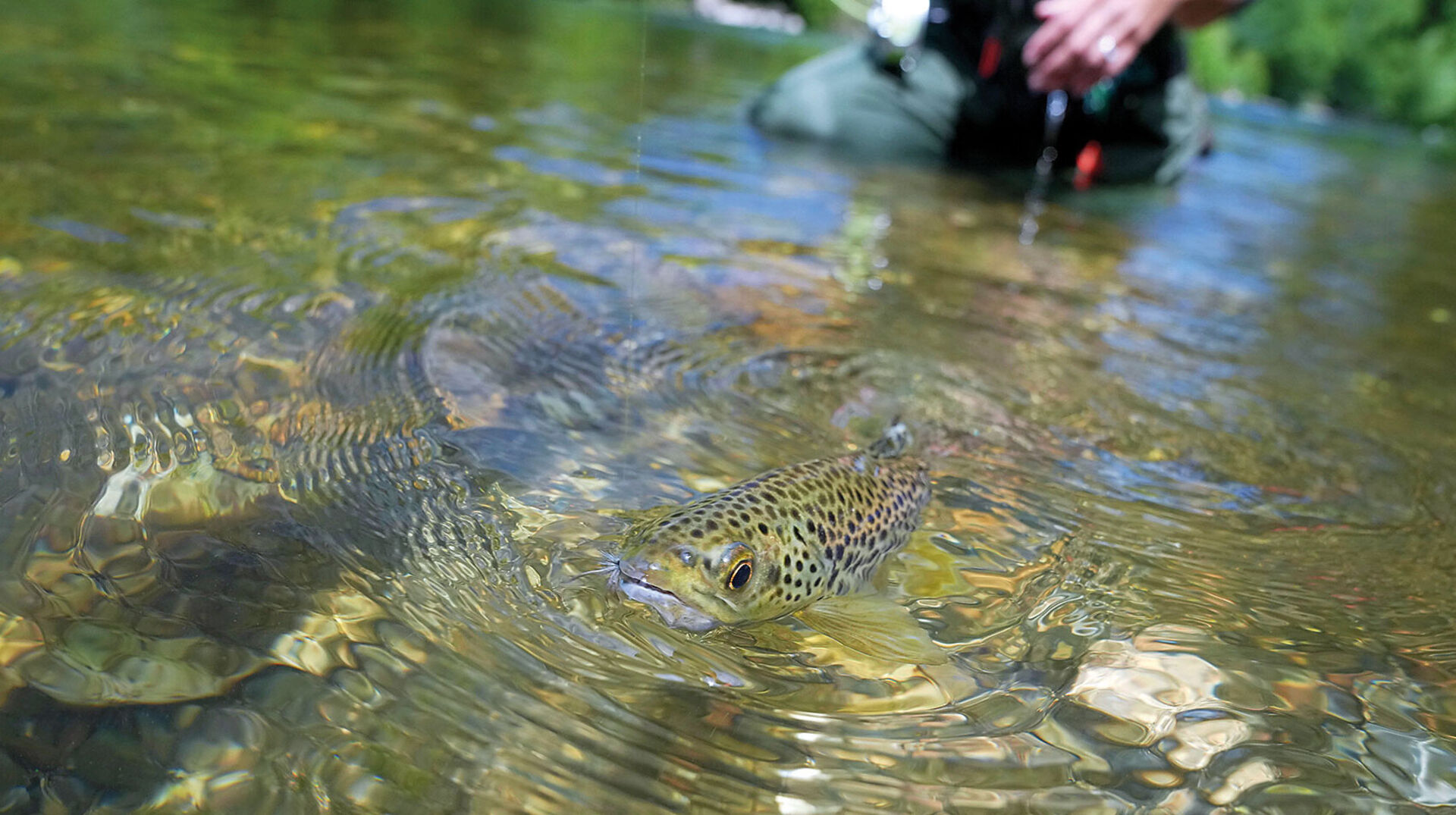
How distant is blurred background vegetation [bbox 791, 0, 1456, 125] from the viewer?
43.8 metres

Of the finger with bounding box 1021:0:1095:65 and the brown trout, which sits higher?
the finger with bounding box 1021:0:1095:65

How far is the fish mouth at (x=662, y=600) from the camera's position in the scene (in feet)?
6.66

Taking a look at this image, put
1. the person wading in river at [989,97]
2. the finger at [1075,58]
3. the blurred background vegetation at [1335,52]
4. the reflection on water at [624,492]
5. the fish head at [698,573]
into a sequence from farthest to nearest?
the blurred background vegetation at [1335,52] < the person wading in river at [989,97] < the finger at [1075,58] < the fish head at [698,573] < the reflection on water at [624,492]

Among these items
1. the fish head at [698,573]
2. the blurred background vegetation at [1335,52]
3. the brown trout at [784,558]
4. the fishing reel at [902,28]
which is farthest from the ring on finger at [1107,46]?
the blurred background vegetation at [1335,52]

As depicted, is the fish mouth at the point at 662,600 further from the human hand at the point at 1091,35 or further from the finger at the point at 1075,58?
the finger at the point at 1075,58

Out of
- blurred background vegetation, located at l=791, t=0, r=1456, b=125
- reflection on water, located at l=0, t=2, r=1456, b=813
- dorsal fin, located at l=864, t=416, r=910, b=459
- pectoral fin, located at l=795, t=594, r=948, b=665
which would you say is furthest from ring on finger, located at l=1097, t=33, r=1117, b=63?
blurred background vegetation, located at l=791, t=0, r=1456, b=125

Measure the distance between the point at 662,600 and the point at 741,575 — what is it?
17cm

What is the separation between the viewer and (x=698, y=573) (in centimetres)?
201

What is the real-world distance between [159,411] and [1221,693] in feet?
8.70

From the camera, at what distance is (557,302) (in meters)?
3.85

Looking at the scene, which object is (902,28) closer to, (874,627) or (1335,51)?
(874,627)

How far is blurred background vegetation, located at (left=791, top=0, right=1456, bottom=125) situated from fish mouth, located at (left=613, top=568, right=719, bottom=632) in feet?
163

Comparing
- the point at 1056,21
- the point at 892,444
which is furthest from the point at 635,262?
the point at 1056,21

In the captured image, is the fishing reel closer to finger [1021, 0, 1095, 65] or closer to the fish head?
finger [1021, 0, 1095, 65]
